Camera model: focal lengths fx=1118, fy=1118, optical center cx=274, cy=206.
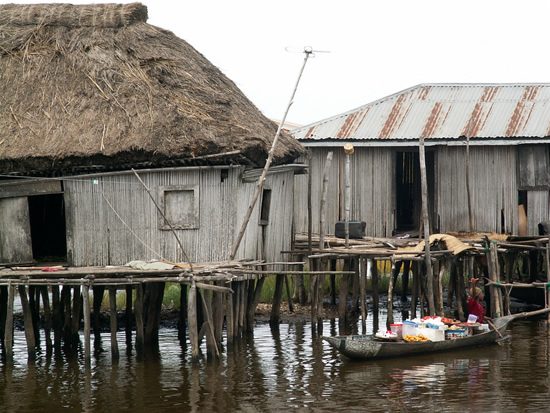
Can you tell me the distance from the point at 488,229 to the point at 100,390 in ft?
36.6

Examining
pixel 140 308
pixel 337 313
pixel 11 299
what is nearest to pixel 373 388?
pixel 140 308

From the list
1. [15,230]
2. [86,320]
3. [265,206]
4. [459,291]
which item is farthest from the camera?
[459,291]

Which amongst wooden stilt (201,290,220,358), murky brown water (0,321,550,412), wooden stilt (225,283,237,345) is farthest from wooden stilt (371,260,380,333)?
wooden stilt (201,290,220,358)

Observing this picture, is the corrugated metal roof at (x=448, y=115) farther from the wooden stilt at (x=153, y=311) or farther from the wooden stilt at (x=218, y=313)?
the wooden stilt at (x=218, y=313)

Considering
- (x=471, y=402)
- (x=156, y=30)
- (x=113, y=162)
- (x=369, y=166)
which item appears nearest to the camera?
(x=471, y=402)

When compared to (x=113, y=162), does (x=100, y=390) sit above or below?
below

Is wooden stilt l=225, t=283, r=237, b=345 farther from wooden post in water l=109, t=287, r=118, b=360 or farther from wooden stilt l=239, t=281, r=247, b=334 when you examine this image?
wooden post in water l=109, t=287, r=118, b=360

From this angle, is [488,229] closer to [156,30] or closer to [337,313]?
[337,313]

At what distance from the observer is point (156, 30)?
79.6ft

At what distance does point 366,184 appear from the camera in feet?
86.1

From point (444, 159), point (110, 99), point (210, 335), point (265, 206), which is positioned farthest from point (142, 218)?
point (444, 159)

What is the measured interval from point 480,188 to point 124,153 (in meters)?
9.04

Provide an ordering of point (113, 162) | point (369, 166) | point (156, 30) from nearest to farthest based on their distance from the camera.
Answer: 1. point (113, 162)
2. point (156, 30)
3. point (369, 166)

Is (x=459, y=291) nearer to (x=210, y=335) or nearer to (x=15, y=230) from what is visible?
(x=210, y=335)
